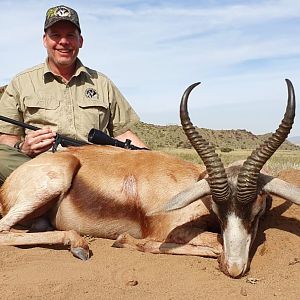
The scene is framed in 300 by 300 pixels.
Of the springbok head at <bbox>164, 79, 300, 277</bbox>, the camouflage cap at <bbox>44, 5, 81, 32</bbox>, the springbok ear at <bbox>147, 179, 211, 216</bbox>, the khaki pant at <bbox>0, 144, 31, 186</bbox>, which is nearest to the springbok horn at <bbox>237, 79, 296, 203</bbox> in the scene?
the springbok head at <bbox>164, 79, 300, 277</bbox>

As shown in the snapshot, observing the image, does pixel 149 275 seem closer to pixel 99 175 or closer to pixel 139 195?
pixel 139 195

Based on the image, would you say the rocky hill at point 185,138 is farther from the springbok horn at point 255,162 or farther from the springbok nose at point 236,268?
the springbok nose at point 236,268

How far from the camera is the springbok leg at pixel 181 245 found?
5770mm

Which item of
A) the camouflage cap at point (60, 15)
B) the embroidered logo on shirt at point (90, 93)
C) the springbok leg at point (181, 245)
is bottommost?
the springbok leg at point (181, 245)

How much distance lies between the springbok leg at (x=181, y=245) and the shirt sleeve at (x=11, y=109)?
309 centimetres

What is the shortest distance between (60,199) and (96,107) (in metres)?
2.41

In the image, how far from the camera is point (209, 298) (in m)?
4.44

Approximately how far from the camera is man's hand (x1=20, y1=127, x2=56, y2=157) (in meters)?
7.26

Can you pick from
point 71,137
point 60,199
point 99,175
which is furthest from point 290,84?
point 71,137

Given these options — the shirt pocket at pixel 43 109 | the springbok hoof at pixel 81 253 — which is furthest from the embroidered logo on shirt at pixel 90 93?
the springbok hoof at pixel 81 253

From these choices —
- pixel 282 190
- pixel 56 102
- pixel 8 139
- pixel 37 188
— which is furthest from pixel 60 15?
pixel 282 190

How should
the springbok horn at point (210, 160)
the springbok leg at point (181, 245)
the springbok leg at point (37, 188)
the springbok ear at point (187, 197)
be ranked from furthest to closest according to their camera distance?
the springbok leg at point (37, 188), the springbok leg at point (181, 245), the springbok ear at point (187, 197), the springbok horn at point (210, 160)

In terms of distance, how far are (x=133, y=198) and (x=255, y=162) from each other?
5.51 feet

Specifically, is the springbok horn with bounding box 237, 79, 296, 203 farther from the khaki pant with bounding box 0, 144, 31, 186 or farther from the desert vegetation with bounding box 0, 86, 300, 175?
the desert vegetation with bounding box 0, 86, 300, 175
